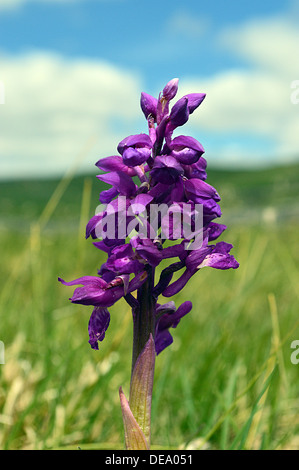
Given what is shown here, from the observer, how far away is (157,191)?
73.7 inches

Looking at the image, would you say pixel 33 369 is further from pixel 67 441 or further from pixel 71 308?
pixel 71 308

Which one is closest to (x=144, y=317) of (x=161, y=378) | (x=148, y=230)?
(x=148, y=230)

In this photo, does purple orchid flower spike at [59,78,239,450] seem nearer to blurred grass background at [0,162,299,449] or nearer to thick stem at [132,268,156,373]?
thick stem at [132,268,156,373]

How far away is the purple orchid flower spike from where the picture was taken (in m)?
1.80

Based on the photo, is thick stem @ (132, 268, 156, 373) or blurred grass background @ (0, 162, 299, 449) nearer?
thick stem @ (132, 268, 156, 373)

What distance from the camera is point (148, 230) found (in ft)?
6.03

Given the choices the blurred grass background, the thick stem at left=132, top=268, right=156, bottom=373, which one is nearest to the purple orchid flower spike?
the thick stem at left=132, top=268, right=156, bottom=373

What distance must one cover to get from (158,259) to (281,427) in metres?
2.47

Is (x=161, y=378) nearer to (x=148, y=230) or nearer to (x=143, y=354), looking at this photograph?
(x=143, y=354)

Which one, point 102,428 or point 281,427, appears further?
point 281,427

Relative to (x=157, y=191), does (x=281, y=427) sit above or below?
below

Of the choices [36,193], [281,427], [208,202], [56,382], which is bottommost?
[281,427]

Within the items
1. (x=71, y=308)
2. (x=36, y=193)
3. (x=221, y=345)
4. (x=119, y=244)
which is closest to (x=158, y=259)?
(x=119, y=244)

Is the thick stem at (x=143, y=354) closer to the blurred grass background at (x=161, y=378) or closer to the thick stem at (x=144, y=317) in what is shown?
the thick stem at (x=144, y=317)
